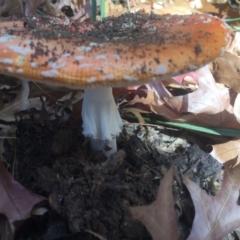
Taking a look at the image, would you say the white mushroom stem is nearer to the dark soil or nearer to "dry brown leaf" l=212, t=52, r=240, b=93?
the dark soil

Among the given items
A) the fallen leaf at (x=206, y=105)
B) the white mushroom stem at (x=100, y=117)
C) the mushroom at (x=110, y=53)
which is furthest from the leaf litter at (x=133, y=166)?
the mushroom at (x=110, y=53)

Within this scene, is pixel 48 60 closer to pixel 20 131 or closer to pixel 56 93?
pixel 20 131

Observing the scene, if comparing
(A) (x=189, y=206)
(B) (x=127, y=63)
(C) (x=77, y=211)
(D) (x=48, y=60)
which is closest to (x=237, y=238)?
(A) (x=189, y=206)

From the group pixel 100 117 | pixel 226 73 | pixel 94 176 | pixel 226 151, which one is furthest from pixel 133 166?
pixel 226 73

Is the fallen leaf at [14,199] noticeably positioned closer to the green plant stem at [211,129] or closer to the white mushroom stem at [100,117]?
the white mushroom stem at [100,117]

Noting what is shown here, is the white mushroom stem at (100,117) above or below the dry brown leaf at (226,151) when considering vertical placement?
above

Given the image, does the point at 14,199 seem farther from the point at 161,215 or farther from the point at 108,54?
the point at 108,54
